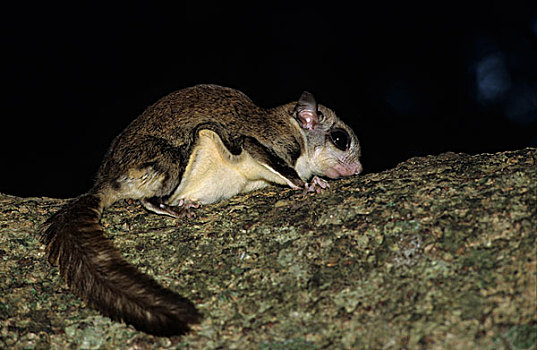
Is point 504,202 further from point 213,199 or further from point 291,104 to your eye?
point 291,104

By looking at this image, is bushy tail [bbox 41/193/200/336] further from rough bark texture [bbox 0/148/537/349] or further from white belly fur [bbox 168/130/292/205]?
white belly fur [bbox 168/130/292/205]

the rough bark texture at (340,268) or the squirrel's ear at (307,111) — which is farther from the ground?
the squirrel's ear at (307,111)

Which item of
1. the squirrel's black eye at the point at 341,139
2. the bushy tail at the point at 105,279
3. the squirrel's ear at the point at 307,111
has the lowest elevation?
the bushy tail at the point at 105,279

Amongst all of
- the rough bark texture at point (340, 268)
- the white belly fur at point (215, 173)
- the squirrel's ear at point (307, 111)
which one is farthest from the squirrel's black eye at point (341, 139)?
the rough bark texture at point (340, 268)

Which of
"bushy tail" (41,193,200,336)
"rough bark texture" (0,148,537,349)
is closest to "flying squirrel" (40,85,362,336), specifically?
"bushy tail" (41,193,200,336)

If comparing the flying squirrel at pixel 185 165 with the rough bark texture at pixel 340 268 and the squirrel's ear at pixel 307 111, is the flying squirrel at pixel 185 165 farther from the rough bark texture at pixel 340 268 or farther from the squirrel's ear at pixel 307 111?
the rough bark texture at pixel 340 268

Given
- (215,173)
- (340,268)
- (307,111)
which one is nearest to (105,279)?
(340,268)
